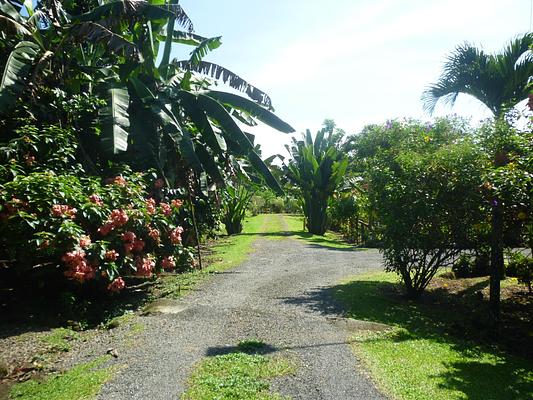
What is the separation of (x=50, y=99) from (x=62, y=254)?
3.92 m

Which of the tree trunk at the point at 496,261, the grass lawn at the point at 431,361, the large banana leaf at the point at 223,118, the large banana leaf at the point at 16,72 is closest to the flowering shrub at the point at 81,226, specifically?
the large banana leaf at the point at 16,72

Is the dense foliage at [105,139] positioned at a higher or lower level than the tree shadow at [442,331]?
higher

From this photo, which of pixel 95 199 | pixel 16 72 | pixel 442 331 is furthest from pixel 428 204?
pixel 16 72

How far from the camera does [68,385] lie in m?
4.34

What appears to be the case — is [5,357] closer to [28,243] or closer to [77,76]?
[28,243]

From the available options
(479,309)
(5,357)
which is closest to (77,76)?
(5,357)

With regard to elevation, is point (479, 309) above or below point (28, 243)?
below

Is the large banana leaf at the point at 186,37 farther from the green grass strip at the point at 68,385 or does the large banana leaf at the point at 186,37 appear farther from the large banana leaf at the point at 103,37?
the green grass strip at the point at 68,385

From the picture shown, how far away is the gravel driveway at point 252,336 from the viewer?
421 cm

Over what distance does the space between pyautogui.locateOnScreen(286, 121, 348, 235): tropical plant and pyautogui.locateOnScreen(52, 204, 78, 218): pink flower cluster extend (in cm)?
1598

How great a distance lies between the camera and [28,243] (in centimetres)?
557

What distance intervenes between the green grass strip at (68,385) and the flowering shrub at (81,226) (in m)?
1.50

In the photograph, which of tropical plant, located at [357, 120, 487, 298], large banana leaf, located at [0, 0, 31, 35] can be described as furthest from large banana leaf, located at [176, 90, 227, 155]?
tropical plant, located at [357, 120, 487, 298]

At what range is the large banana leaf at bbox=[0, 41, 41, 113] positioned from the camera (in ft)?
22.5
